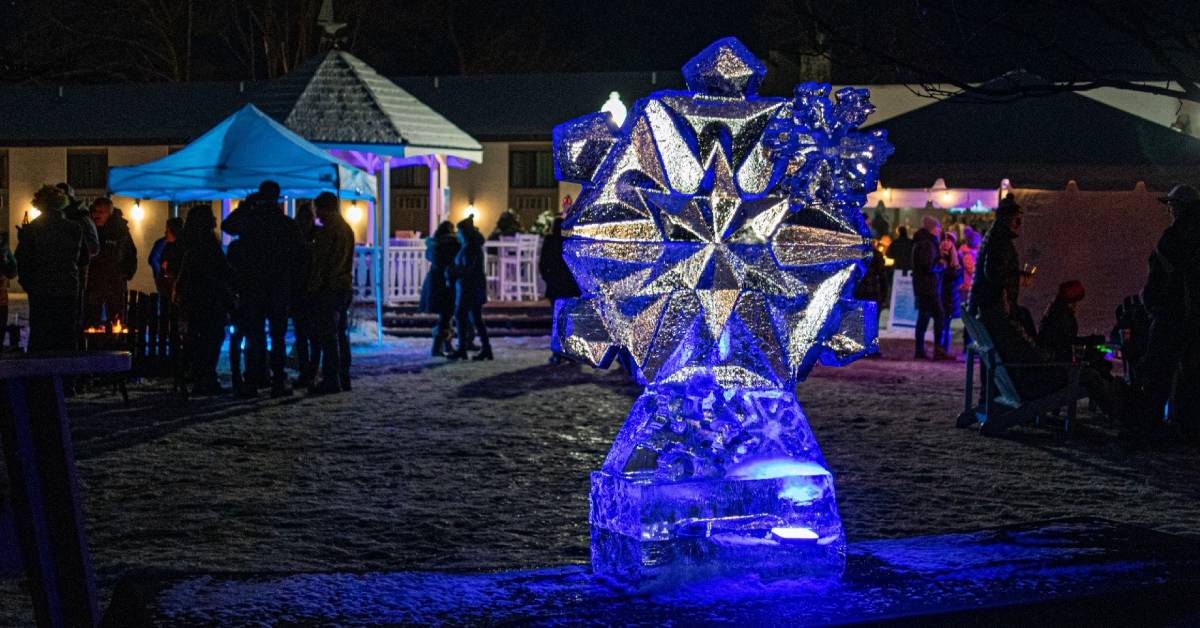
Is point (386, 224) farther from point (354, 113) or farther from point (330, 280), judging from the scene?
point (330, 280)

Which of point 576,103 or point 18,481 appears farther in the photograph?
point 576,103

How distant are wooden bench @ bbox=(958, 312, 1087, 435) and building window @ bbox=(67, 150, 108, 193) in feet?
97.9

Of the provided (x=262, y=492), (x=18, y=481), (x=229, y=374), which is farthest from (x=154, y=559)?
(x=229, y=374)

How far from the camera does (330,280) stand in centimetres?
1293

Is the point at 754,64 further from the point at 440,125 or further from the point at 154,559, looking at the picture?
the point at 440,125

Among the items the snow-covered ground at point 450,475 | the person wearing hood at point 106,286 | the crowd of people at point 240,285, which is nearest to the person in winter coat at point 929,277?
the snow-covered ground at point 450,475

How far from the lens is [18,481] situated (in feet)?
12.6

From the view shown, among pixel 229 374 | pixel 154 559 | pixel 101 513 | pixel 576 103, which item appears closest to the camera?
pixel 154 559

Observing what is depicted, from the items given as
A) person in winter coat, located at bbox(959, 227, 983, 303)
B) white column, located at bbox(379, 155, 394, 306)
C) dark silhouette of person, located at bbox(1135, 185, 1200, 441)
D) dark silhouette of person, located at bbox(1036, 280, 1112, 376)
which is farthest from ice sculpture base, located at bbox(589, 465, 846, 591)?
white column, located at bbox(379, 155, 394, 306)

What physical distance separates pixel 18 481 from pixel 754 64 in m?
2.44

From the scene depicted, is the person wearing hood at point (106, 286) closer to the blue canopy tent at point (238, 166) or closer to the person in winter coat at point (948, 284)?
the blue canopy tent at point (238, 166)

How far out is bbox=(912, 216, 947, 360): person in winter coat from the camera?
17438 mm

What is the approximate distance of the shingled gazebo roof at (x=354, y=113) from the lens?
22.0m

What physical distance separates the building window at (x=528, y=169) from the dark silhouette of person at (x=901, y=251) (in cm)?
1209
